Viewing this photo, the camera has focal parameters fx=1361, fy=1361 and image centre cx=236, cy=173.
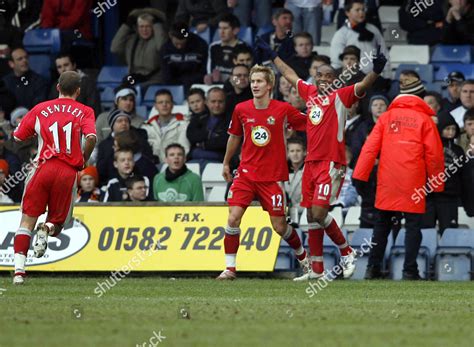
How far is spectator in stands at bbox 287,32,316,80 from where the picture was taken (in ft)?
65.2

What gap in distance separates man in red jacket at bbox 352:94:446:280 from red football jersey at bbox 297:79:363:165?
101 cm

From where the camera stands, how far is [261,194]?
14898 millimetres

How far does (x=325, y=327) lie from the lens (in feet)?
31.7

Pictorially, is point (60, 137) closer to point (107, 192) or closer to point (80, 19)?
point (107, 192)

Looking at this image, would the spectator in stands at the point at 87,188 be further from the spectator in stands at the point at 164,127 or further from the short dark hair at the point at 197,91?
the short dark hair at the point at 197,91

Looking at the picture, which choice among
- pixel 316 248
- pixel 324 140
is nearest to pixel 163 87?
pixel 316 248

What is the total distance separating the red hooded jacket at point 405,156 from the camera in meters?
15.3

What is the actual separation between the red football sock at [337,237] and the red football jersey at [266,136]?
2.37ft

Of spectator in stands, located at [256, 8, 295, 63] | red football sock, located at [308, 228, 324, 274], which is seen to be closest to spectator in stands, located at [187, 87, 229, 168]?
spectator in stands, located at [256, 8, 295, 63]

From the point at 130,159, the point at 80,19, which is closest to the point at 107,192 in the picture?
the point at 130,159

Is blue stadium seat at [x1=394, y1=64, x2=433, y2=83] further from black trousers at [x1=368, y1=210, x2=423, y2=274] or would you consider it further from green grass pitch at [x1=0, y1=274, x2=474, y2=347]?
green grass pitch at [x1=0, y1=274, x2=474, y2=347]

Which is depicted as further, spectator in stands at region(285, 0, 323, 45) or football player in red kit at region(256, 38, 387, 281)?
spectator in stands at region(285, 0, 323, 45)

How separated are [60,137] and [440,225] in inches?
208

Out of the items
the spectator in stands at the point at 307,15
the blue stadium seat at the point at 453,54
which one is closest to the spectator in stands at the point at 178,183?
the spectator in stands at the point at 307,15
